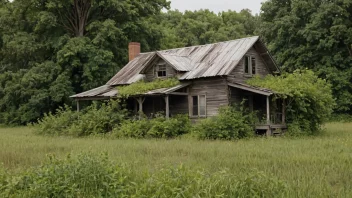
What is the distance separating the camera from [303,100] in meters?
22.7

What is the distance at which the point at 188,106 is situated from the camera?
26531 millimetres

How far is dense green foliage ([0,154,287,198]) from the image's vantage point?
288 inches

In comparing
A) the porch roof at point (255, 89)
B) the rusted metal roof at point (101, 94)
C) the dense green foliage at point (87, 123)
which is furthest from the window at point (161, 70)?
the porch roof at point (255, 89)

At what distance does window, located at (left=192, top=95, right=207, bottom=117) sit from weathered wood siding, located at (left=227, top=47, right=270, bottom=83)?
7.64ft

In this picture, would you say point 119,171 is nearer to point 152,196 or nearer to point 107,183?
point 107,183

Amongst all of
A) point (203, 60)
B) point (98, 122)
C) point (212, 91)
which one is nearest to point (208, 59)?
point (203, 60)

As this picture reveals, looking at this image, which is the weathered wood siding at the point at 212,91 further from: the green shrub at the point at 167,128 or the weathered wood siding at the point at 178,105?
the green shrub at the point at 167,128

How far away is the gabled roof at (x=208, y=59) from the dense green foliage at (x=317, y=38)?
42.7 feet

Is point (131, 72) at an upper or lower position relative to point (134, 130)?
upper

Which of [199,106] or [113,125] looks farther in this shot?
[199,106]

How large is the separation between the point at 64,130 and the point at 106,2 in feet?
53.2

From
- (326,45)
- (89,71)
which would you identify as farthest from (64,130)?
(326,45)

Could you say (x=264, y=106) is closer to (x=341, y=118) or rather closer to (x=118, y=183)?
(x=341, y=118)

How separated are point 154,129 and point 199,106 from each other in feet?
14.8
